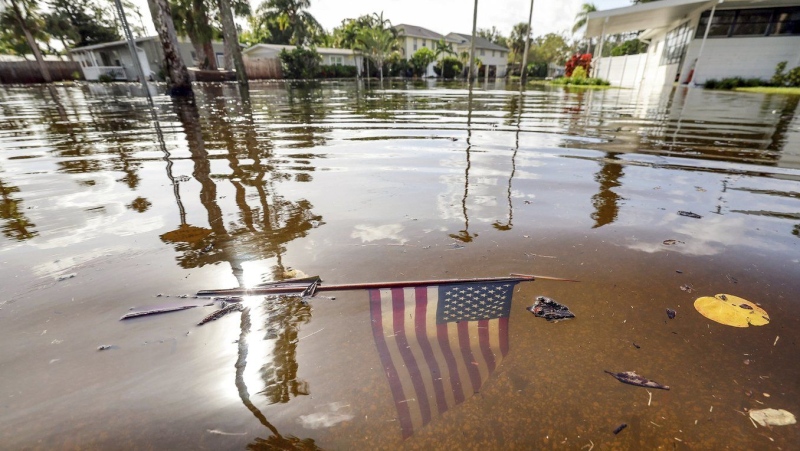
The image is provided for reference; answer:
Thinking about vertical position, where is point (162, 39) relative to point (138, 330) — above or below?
above

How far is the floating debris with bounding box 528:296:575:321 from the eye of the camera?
178cm

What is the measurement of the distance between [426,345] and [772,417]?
123 centimetres

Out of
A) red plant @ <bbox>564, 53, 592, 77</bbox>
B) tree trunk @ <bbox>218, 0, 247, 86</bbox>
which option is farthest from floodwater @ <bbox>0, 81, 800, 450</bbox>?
red plant @ <bbox>564, 53, 592, 77</bbox>

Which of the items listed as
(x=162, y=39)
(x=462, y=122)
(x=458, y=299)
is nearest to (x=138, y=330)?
(x=458, y=299)

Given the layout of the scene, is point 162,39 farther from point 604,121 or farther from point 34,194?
point 604,121

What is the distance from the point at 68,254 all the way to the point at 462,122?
707cm

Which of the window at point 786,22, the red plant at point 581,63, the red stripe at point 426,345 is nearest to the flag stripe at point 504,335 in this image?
the red stripe at point 426,345

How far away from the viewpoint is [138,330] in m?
1.67

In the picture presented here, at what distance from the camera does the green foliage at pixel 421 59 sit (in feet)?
153

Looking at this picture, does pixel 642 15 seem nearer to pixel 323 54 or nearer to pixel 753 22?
pixel 753 22

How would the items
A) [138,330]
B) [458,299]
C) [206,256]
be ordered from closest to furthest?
[138,330]
[458,299]
[206,256]

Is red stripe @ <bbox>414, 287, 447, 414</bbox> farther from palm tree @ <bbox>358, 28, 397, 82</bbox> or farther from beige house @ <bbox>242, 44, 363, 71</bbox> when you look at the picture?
beige house @ <bbox>242, 44, 363, 71</bbox>

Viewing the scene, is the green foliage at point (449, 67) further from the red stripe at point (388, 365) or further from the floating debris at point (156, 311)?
the floating debris at point (156, 311)

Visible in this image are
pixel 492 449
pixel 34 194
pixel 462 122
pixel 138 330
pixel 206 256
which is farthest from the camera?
pixel 462 122
